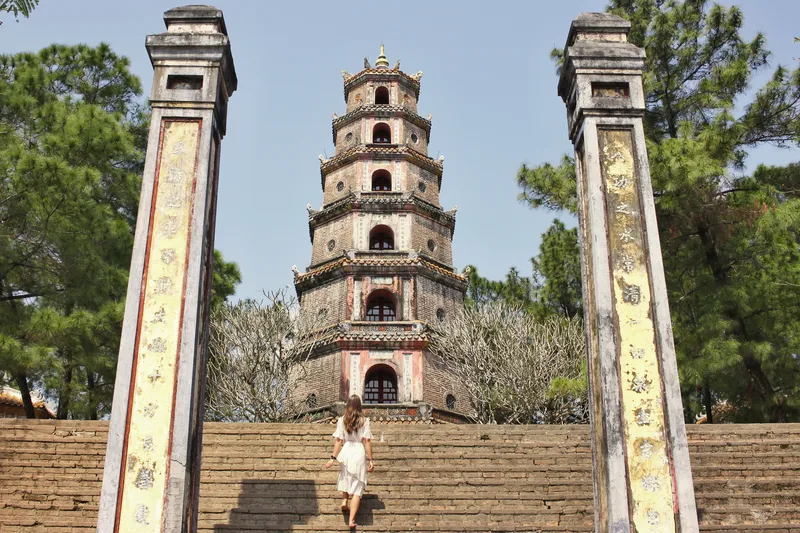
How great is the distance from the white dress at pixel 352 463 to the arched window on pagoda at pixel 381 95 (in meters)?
18.8

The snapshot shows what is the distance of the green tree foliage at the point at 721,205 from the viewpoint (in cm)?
1299

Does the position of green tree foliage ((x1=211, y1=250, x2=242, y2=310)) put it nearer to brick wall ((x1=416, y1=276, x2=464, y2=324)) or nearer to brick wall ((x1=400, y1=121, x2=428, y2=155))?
brick wall ((x1=416, y1=276, x2=464, y2=324))

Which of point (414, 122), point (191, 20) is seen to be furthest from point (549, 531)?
point (414, 122)

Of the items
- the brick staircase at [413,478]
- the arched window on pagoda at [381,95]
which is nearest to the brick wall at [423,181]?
the arched window on pagoda at [381,95]

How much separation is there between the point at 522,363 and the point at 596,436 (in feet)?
46.3

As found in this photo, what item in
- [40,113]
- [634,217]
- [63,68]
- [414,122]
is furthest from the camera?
[414,122]

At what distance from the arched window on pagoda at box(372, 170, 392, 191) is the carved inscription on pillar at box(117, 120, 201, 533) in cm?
1708

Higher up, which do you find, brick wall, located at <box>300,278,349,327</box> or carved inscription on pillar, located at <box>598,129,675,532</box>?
brick wall, located at <box>300,278,349,327</box>

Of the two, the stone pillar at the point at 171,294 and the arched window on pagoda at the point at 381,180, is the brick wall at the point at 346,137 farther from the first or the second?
the stone pillar at the point at 171,294

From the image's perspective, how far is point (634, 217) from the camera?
641cm

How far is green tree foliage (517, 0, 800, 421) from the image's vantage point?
42.6 feet

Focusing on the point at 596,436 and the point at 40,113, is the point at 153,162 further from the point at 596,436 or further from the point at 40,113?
the point at 40,113

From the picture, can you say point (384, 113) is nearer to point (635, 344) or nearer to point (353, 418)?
point (353, 418)

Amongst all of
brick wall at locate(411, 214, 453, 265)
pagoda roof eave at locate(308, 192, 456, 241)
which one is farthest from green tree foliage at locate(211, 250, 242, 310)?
brick wall at locate(411, 214, 453, 265)
